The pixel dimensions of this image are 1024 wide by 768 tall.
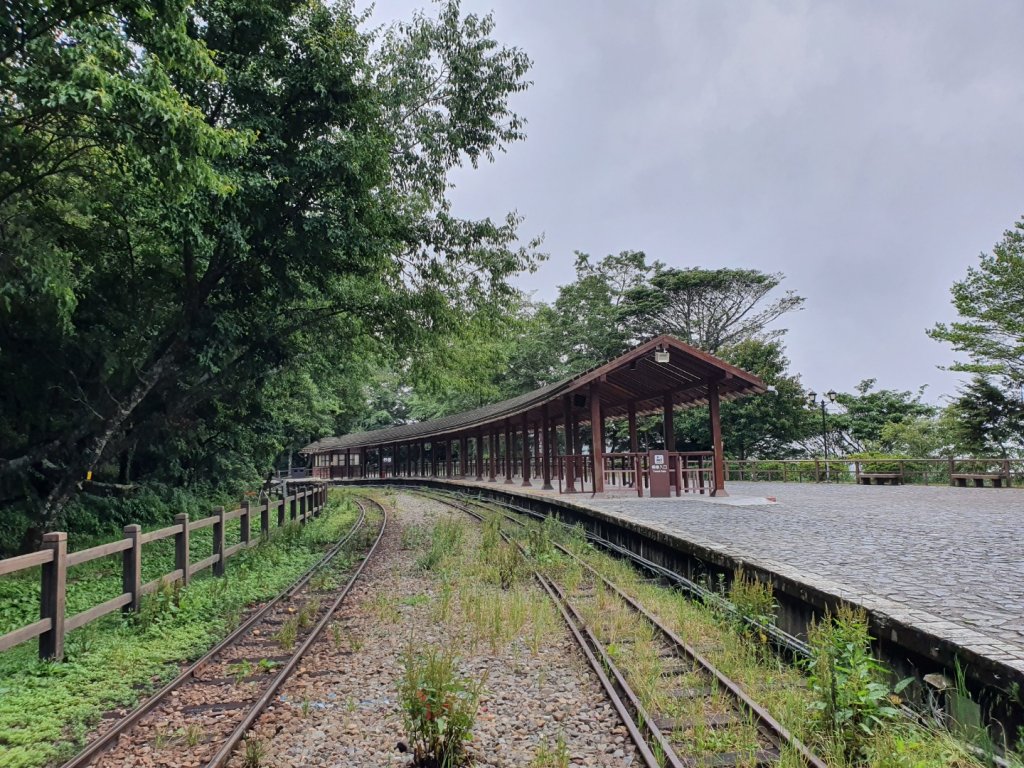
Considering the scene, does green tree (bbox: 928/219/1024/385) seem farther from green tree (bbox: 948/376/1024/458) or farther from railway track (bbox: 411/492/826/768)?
railway track (bbox: 411/492/826/768)

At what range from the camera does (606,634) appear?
18.9ft

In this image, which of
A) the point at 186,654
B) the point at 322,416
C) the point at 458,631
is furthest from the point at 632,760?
the point at 322,416

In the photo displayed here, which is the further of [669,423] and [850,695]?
[669,423]

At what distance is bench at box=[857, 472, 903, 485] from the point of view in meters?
20.8

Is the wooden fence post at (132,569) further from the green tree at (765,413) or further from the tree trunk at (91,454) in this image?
the green tree at (765,413)

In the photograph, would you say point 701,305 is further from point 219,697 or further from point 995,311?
point 219,697

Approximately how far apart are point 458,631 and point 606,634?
4.67ft

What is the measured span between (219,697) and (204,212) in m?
6.10

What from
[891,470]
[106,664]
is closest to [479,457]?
[891,470]

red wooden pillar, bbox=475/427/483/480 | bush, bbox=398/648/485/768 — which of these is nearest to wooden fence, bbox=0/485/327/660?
Result: bush, bbox=398/648/485/768

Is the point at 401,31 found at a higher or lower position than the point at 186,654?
higher

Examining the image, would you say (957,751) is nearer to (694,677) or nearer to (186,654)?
(694,677)

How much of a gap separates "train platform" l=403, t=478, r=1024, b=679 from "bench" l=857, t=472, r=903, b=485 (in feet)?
18.7

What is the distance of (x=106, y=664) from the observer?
16.3 feet
